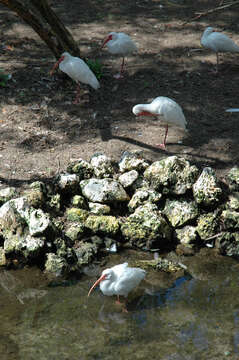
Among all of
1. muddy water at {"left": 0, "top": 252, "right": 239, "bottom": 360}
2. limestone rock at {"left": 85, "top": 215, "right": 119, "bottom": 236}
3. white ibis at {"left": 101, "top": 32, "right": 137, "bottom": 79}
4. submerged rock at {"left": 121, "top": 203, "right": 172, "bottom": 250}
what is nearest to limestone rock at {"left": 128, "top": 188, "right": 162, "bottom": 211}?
submerged rock at {"left": 121, "top": 203, "right": 172, "bottom": 250}

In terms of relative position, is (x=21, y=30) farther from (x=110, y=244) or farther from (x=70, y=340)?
(x=70, y=340)

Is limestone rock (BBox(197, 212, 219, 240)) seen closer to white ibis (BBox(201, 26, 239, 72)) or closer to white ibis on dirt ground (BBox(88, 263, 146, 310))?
white ibis on dirt ground (BBox(88, 263, 146, 310))

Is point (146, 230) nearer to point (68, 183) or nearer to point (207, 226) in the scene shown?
point (207, 226)

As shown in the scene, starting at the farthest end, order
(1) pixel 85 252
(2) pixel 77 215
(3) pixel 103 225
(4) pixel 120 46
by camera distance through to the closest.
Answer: (4) pixel 120 46 < (2) pixel 77 215 < (3) pixel 103 225 < (1) pixel 85 252

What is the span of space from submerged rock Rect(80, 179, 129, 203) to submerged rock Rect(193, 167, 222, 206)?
0.84 m

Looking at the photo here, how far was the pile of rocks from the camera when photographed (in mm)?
5461

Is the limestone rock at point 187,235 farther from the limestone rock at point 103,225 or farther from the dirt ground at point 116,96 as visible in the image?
the dirt ground at point 116,96

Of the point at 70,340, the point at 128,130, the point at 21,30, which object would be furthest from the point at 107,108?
the point at 70,340

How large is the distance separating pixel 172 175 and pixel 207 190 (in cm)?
46

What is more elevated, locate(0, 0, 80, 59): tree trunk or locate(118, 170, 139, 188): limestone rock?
A: locate(0, 0, 80, 59): tree trunk

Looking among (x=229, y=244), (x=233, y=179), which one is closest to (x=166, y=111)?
(x=233, y=179)

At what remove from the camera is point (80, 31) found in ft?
32.3

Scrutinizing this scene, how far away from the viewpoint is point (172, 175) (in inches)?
239

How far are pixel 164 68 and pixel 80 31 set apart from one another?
2.17 m
